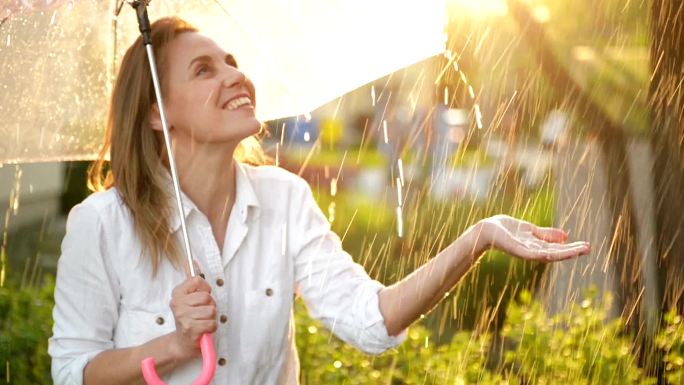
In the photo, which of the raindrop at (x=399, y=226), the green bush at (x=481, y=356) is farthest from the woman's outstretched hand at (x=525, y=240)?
the raindrop at (x=399, y=226)

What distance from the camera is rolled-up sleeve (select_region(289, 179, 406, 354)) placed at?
437 cm

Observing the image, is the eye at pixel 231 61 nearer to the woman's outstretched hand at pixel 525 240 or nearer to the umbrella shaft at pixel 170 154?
the umbrella shaft at pixel 170 154

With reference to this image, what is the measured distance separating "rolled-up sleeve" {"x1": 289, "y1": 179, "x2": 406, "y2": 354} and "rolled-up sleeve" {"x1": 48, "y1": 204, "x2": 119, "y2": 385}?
22.7 inches

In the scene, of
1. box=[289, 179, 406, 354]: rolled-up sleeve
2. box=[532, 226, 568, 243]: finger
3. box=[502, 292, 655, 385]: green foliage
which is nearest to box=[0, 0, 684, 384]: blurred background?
box=[502, 292, 655, 385]: green foliage

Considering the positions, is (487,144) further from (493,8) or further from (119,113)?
(119,113)

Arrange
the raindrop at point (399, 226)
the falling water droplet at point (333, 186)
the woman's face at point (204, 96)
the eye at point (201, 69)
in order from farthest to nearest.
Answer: the falling water droplet at point (333, 186), the raindrop at point (399, 226), the eye at point (201, 69), the woman's face at point (204, 96)

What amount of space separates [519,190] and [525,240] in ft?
37.2

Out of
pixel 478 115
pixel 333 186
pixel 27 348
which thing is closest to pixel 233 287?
pixel 27 348

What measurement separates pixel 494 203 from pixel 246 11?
10.3 m

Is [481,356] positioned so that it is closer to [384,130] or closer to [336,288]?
[336,288]

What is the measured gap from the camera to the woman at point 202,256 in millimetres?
4238

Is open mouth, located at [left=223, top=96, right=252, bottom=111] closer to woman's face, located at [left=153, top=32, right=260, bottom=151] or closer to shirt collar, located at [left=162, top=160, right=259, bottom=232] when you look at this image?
woman's face, located at [left=153, top=32, right=260, bottom=151]

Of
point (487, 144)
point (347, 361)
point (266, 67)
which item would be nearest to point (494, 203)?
point (487, 144)

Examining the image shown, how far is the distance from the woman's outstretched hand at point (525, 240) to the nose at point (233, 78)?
2.78 ft
